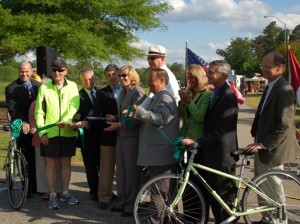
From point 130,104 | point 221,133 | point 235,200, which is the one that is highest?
point 130,104

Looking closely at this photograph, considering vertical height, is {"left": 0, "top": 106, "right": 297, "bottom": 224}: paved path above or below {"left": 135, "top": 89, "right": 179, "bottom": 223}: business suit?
below

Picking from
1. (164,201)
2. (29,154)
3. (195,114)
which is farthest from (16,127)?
(195,114)

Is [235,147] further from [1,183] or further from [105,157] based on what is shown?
[1,183]

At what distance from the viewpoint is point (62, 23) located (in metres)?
18.7

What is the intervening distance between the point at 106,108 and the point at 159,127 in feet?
4.19

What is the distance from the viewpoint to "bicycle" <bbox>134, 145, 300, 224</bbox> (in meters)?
4.41

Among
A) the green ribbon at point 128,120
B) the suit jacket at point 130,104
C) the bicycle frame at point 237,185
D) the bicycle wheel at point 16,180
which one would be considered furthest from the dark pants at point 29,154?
the bicycle frame at point 237,185

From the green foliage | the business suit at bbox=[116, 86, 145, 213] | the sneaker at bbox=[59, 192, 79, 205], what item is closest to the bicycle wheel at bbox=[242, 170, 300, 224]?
the business suit at bbox=[116, 86, 145, 213]

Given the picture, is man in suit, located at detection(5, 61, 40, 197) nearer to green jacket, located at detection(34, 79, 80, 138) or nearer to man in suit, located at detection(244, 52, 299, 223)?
green jacket, located at detection(34, 79, 80, 138)

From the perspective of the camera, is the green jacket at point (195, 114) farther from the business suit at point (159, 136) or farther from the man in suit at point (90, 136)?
the man in suit at point (90, 136)

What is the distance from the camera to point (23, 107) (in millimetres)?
6301

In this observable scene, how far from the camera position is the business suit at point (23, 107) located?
20.4 ft

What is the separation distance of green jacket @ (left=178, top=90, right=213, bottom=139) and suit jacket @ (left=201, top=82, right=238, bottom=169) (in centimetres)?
10

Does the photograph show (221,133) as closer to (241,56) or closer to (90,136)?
(90,136)
